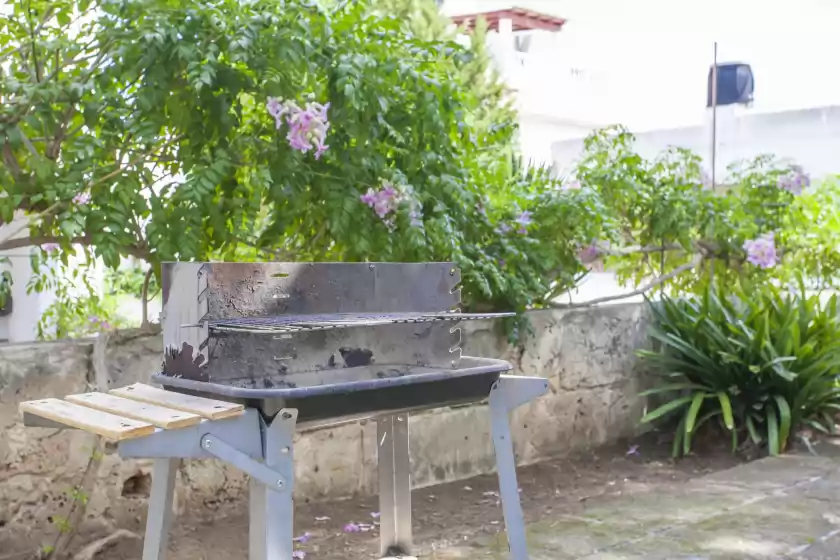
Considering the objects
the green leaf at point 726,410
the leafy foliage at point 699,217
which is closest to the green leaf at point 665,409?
the green leaf at point 726,410

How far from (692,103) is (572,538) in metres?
7.83

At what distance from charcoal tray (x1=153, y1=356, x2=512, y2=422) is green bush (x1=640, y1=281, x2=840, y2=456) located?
2.57m

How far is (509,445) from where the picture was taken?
247 cm

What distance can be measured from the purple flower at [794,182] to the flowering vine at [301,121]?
11.2ft

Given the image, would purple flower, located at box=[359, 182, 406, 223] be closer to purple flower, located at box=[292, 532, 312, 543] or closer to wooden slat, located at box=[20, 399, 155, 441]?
purple flower, located at box=[292, 532, 312, 543]

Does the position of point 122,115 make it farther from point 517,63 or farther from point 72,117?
point 517,63

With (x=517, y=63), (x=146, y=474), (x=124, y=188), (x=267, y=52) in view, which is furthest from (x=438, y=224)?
(x=517, y=63)

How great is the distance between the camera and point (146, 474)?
3328 millimetres

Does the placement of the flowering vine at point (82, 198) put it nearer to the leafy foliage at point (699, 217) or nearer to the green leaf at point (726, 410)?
the leafy foliage at point (699, 217)

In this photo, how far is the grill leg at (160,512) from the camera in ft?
7.18

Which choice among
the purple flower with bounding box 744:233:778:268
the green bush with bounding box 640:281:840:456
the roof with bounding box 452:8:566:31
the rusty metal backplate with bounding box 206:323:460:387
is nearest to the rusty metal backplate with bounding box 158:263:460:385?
the rusty metal backplate with bounding box 206:323:460:387

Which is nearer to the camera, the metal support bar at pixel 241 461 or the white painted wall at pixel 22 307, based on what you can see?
the metal support bar at pixel 241 461

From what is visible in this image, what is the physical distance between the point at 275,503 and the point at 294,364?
48cm

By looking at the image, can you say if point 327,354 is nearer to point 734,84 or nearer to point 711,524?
point 711,524
